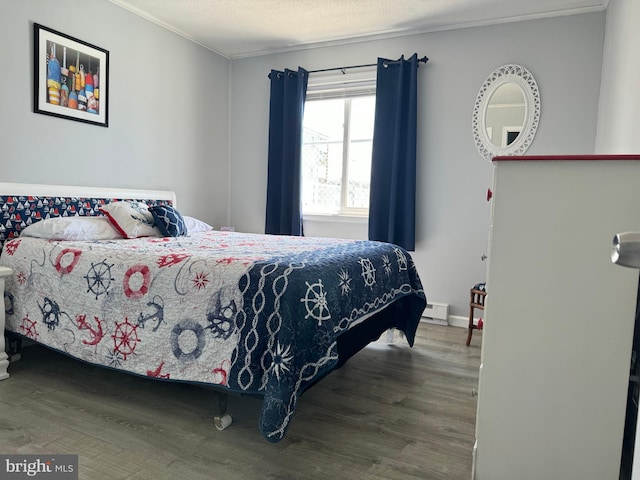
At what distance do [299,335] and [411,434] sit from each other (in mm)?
717

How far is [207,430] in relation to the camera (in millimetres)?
1981

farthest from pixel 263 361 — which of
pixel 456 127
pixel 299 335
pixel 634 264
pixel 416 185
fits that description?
pixel 456 127

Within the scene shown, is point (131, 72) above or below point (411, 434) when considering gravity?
above

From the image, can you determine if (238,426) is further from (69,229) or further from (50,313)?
(69,229)

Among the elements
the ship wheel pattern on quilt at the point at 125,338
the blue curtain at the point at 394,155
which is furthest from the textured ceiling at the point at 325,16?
the ship wheel pattern on quilt at the point at 125,338

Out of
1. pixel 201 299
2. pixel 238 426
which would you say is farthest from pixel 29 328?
pixel 238 426

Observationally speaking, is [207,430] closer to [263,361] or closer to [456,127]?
[263,361]

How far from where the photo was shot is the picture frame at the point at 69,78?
3.05 meters

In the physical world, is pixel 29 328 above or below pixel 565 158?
below

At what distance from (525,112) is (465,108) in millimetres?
481

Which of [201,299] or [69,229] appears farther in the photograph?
[69,229]

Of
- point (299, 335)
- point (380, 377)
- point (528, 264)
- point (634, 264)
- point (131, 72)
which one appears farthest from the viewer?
point (131, 72)

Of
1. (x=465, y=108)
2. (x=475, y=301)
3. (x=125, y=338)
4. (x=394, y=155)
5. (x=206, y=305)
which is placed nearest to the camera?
(x=206, y=305)

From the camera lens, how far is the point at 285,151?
14.8 ft
